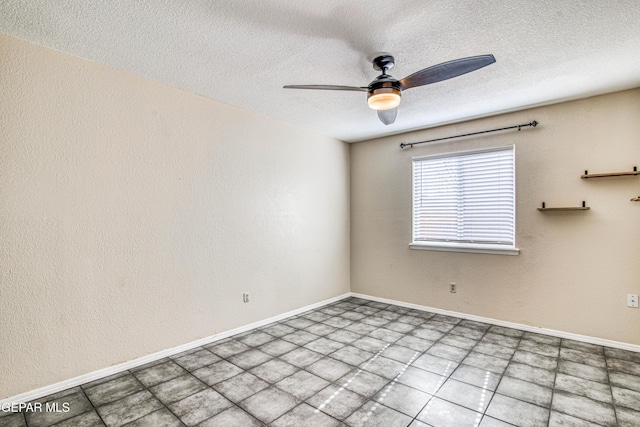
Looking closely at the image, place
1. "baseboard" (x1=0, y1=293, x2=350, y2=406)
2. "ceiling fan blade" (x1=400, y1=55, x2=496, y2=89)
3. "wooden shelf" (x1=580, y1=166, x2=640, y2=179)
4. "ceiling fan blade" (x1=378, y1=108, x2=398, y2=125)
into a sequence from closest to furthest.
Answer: "ceiling fan blade" (x1=400, y1=55, x2=496, y2=89)
"baseboard" (x1=0, y1=293, x2=350, y2=406)
"ceiling fan blade" (x1=378, y1=108, x2=398, y2=125)
"wooden shelf" (x1=580, y1=166, x2=640, y2=179)

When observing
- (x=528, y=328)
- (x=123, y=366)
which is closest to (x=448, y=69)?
(x=528, y=328)

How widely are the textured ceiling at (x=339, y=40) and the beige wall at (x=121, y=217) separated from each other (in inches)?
12.7

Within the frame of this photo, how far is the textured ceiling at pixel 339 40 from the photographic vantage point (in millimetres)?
1797

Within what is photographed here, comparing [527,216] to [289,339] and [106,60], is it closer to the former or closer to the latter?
[289,339]

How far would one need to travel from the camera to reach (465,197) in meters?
3.94

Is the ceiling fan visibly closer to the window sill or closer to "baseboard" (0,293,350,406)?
the window sill

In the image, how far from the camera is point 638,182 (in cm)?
291

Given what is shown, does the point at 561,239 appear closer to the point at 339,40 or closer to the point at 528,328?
the point at 528,328

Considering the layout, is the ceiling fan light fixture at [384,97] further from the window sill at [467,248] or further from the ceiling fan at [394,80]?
the window sill at [467,248]

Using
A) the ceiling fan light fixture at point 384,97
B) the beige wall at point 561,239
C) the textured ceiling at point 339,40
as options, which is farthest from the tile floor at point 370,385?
the textured ceiling at point 339,40

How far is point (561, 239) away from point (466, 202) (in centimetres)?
105

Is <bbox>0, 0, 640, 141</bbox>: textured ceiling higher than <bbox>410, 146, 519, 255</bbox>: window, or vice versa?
<bbox>0, 0, 640, 141</bbox>: textured ceiling

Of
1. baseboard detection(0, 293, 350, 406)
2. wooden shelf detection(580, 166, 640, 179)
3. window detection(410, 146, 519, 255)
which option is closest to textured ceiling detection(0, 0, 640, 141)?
wooden shelf detection(580, 166, 640, 179)

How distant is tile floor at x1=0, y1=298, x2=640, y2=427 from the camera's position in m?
1.94
